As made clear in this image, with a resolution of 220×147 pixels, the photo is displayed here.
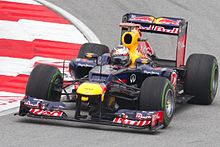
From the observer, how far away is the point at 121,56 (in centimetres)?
1290

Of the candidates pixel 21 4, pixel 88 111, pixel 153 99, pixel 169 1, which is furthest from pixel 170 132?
pixel 169 1

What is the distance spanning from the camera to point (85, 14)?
20.3 m

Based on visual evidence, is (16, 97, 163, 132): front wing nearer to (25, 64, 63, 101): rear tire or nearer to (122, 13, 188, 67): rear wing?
(25, 64, 63, 101): rear tire

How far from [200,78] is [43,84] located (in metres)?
2.76

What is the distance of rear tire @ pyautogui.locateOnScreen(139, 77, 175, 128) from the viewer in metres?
11.7

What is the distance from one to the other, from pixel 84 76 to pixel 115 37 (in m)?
6.17

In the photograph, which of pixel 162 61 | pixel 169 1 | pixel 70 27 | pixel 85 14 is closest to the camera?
pixel 162 61

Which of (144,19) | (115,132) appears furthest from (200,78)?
(115,132)

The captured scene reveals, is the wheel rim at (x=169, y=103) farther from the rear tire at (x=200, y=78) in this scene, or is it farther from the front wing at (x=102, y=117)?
the rear tire at (x=200, y=78)

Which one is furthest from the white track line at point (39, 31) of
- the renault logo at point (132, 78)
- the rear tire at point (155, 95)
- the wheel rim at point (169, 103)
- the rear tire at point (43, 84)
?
the rear tire at point (155, 95)

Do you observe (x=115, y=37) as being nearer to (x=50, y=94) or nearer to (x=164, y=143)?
(x=50, y=94)

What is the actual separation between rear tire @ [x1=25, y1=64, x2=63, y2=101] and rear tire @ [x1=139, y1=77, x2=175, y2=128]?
4.39ft

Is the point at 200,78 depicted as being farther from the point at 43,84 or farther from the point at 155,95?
the point at 43,84

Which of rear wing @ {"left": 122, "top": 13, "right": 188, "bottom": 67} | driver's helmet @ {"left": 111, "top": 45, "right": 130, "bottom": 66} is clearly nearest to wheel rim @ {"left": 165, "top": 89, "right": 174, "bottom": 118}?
driver's helmet @ {"left": 111, "top": 45, "right": 130, "bottom": 66}
